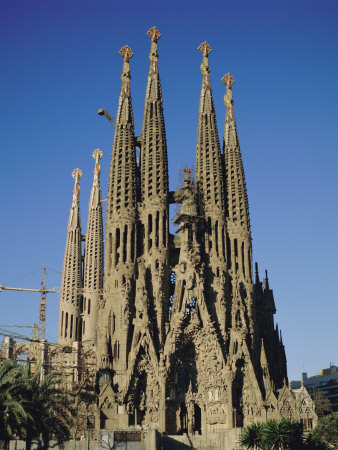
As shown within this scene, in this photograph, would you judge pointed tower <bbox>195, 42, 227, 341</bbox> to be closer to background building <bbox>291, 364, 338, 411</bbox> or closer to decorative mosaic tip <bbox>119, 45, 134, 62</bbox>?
decorative mosaic tip <bbox>119, 45, 134, 62</bbox>

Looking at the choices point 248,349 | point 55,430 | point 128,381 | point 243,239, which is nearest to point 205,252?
point 243,239

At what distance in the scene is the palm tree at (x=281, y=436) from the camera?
38.4 m

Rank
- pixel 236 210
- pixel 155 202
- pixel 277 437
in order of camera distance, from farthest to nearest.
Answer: pixel 236 210, pixel 155 202, pixel 277 437

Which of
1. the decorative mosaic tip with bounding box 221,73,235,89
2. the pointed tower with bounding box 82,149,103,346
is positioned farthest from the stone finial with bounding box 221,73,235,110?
the pointed tower with bounding box 82,149,103,346

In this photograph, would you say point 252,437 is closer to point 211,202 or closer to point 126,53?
point 211,202

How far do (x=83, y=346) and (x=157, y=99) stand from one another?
29.5 meters

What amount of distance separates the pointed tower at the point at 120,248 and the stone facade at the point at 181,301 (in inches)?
4.0

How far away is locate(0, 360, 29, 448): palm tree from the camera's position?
35656 mm

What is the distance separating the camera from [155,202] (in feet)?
217

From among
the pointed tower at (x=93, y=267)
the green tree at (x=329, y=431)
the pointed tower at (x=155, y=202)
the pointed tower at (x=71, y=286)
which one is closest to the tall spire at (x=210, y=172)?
the pointed tower at (x=155, y=202)

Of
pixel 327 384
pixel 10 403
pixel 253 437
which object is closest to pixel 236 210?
pixel 253 437

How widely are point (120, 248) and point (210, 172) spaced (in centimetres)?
1341

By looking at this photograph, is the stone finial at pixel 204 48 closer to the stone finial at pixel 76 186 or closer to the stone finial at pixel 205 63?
the stone finial at pixel 205 63

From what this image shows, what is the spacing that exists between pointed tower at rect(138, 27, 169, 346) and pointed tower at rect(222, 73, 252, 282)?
7071 mm
